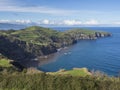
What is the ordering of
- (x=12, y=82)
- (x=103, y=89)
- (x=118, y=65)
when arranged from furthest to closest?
1. (x=118, y=65)
2. (x=12, y=82)
3. (x=103, y=89)

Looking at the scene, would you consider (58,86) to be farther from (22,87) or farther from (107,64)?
(107,64)

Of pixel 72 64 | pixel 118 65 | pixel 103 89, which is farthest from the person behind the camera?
pixel 72 64

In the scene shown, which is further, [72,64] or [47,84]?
[72,64]

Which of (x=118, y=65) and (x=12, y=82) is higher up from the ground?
(x=12, y=82)

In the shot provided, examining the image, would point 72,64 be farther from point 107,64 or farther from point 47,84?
point 47,84

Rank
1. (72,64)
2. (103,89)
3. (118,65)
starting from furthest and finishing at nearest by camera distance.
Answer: (72,64) → (118,65) → (103,89)

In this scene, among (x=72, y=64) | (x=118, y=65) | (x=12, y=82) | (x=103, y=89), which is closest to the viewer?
(x=103, y=89)

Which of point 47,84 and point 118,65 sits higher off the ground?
point 47,84

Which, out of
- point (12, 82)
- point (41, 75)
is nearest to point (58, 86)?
point (41, 75)

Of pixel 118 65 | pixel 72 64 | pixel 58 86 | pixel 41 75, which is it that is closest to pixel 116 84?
pixel 58 86
